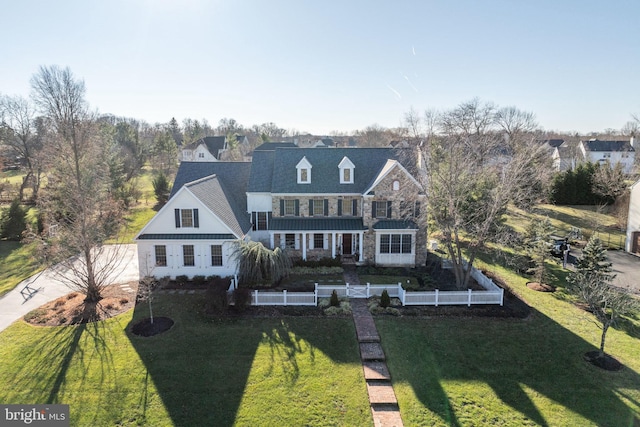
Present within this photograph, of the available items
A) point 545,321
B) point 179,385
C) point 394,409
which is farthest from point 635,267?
point 179,385

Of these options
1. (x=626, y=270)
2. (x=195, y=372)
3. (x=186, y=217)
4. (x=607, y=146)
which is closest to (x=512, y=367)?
(x=195, y=372)

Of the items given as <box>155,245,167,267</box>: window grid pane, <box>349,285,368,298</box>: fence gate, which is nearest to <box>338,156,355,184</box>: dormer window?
<box>349,285,368,298</box>: fence gate

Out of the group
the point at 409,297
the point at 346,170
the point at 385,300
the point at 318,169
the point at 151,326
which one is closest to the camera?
the point at 151,326

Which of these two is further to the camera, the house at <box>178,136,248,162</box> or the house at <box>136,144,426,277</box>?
the house at <box>178,136,248,162</box>

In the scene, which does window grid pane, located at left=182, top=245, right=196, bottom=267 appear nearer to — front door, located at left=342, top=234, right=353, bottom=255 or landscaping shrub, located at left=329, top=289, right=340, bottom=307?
landscaping shrub, located at left=329, top=289, right=340, bottom=307

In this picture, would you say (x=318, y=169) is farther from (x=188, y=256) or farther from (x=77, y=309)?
(x=77, y=309)

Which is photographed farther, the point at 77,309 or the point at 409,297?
the point at 409,297

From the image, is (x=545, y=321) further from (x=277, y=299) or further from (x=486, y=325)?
(x=277, y=299)

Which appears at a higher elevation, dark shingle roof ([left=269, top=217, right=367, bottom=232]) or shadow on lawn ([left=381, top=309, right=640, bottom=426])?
dark shingle roof ([left=269, top=217, right=367, bottom=232])
